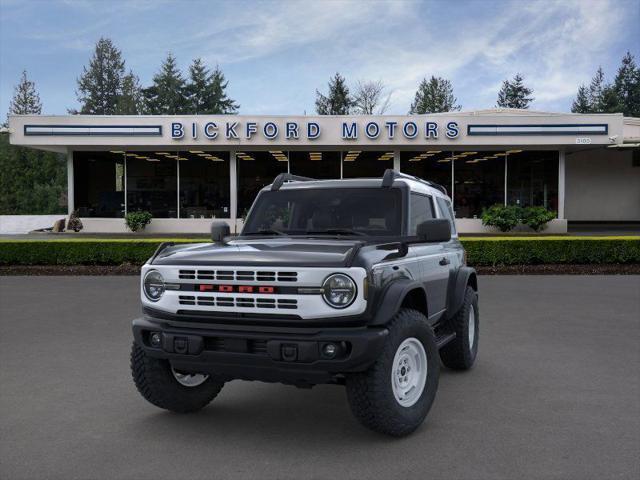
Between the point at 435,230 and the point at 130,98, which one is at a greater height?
the point at 130,98

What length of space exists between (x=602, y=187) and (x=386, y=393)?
35969 mm

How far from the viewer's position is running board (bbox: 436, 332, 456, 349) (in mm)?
5484

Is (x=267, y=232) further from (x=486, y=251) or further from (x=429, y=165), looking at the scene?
(x=429, y=165)

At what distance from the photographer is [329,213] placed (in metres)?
5.55

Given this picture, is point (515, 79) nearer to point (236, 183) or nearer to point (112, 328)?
point (236, 183)

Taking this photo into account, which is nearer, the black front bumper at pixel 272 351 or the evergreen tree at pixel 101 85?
the black front bumper at pixel 272 351

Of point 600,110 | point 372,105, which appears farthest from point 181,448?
point 600,110

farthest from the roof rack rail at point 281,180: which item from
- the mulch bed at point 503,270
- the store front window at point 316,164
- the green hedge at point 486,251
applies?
the store front window at point 316,164

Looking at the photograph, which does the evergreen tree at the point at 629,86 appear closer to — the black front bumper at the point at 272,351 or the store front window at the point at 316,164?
the store front window at the point at 316,164

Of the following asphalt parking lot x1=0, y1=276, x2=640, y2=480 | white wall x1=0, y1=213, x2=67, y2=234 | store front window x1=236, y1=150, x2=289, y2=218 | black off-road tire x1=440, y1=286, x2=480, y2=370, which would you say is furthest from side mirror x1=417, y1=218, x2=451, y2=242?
white wall x1=0, y1=213, x2=67, y2=234

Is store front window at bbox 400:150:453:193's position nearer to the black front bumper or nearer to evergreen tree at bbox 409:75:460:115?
the black front bumper

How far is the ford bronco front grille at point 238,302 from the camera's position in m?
4.10

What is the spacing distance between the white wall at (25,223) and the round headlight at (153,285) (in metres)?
30.4

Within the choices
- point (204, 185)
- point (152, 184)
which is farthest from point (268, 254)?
point (152, 184)
